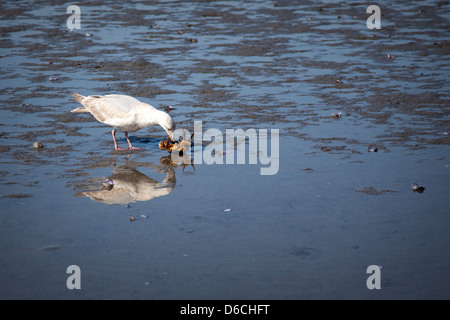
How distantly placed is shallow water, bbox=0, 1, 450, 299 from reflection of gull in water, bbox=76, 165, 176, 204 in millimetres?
34

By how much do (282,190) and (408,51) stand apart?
1016 centimetres

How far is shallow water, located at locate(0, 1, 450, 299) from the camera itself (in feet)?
18.4

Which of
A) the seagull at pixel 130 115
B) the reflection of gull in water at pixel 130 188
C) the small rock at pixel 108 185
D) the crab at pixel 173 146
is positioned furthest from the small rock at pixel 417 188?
the small rock at pixel 108 185

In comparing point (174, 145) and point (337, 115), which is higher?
point (337, 115)

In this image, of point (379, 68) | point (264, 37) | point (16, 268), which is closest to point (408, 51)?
point (379, 68)

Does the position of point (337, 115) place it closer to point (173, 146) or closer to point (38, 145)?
point (173, 146)

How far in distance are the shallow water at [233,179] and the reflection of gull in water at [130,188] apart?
0.03 meters

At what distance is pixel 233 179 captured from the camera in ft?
26.4

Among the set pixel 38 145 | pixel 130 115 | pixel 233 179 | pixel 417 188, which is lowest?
pixel 417 188

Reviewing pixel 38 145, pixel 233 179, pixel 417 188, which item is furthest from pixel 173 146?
pixel 417 188

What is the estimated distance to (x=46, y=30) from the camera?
19.0 metres

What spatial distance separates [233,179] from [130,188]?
1.44 metres

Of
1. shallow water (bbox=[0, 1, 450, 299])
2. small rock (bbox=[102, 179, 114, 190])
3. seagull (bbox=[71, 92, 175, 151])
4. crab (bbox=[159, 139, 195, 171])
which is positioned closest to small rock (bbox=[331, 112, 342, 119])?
shallow water (bbox=[0, 1, 450, 299])
